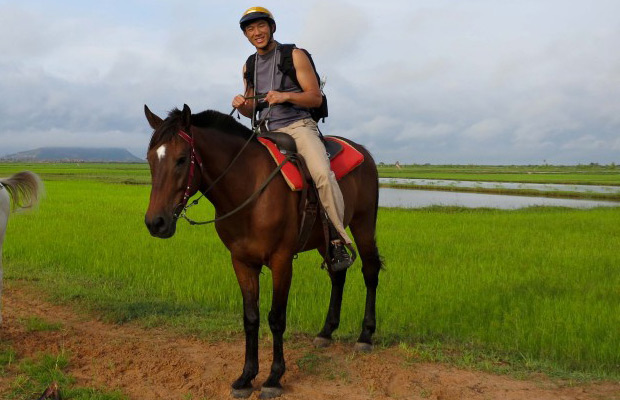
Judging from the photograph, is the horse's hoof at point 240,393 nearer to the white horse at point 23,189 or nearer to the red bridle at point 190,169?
the red bridle at point 190,169

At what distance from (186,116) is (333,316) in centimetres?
265

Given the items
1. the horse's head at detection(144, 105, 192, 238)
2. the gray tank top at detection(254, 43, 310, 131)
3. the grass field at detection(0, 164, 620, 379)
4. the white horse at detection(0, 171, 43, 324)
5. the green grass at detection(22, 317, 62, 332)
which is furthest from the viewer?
the white horse at detection(0, 171, 43, 324)

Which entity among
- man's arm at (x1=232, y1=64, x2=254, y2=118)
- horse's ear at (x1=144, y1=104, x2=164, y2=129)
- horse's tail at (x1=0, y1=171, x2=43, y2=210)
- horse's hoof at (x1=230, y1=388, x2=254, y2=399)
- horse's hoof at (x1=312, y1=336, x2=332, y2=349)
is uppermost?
man's arm at (x1=232, y1=64, x2=254, y2=118)

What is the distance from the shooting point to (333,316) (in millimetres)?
4840

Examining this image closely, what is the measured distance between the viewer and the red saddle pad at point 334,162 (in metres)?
3.66

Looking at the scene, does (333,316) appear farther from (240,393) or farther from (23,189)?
(23,189)

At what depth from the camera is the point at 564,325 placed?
500 centimetres

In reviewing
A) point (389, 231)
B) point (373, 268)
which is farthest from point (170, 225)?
point (389, 231)

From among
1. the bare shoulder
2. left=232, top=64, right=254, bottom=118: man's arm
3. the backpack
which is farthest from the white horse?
the bare shoulder

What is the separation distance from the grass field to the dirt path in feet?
1.26

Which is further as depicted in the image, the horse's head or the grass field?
the grass field

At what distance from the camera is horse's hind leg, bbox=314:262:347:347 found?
4.70 m

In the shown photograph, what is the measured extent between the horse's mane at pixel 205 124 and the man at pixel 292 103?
0.34 meters

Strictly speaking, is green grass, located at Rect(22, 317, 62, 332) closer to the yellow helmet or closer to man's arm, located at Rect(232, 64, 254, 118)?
man's arm, located at Rect(232, 64, 254, 118)
